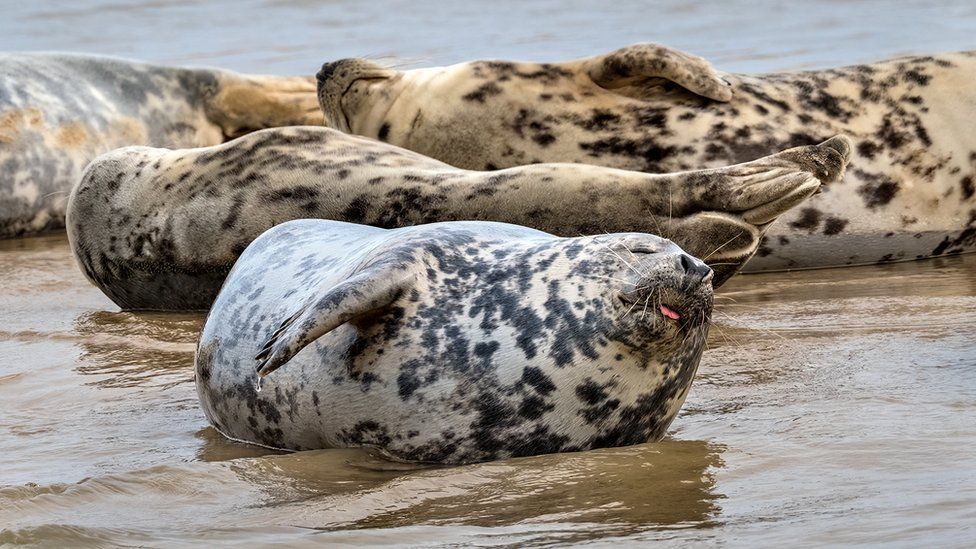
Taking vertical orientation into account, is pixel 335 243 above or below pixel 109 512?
above

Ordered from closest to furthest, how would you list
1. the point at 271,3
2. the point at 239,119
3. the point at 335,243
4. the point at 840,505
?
1. the point at 840,505
2. the point at 335,243
3. the point at 239,119
4. the point at 271,3

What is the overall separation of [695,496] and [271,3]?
15.1 metres

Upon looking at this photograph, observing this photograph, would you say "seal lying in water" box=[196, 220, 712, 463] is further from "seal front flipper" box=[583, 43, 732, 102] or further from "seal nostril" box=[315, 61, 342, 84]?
"seal nostril" box=[315, 61, 342, 84]

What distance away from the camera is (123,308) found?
5.77m

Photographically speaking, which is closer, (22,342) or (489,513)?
(489,513)

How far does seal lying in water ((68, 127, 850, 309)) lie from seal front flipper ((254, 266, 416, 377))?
1.36 metres

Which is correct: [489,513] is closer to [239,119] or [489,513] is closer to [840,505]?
[840,505]

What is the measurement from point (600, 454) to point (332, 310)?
64 cm

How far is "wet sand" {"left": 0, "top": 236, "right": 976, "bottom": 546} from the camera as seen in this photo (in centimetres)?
297

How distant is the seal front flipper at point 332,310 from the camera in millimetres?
3297

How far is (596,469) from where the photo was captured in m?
3.34

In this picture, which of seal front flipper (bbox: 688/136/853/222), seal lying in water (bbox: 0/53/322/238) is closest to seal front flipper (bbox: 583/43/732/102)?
seal front flipper (bbox: 688/136/853/222)

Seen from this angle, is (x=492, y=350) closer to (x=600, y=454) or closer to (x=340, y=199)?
(x=600, y=454)

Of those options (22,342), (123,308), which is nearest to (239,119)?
(123,308)
